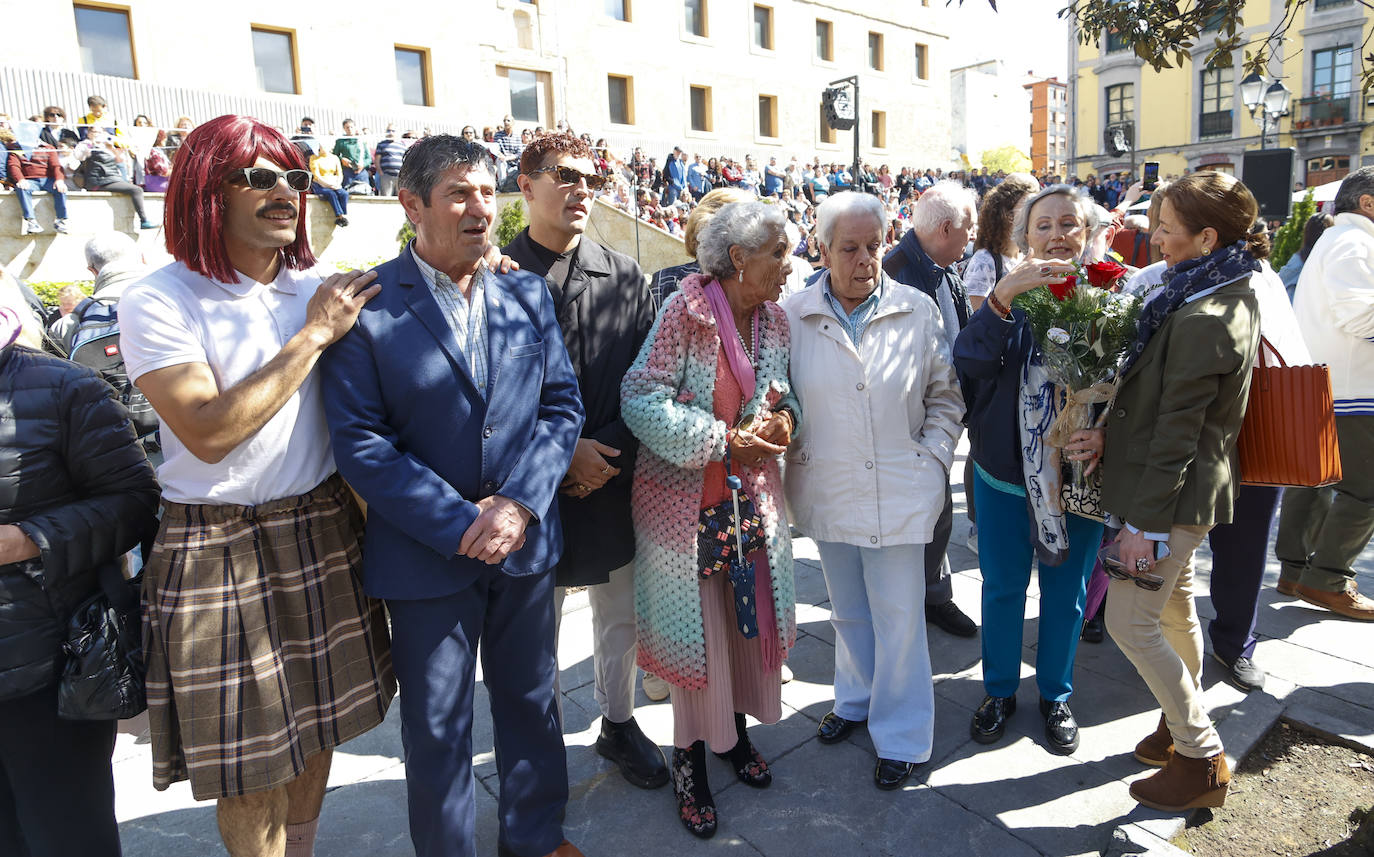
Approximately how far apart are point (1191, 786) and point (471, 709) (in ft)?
7.50

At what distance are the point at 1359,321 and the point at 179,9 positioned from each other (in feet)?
84.3

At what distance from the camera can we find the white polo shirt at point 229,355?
6.26ft

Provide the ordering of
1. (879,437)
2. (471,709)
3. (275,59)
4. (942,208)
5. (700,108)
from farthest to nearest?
(700,108)
(275,59)
(942,208)
(879,437)
(471,709)

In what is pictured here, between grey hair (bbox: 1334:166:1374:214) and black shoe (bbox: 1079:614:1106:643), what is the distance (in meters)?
2.32

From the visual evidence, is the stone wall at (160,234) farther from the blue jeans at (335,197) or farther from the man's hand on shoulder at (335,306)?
the man's hand on shoulder at (335,306)

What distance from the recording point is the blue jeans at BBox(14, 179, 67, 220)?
1304cm

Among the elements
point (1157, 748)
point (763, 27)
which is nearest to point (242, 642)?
point (1157, 748)

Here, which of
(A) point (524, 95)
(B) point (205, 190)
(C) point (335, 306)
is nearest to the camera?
(B) point (205, 190)

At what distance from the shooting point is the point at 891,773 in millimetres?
2924

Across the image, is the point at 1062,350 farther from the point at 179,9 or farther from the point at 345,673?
the point at 179,9

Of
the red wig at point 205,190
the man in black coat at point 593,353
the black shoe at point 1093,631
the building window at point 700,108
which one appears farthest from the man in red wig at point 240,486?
the building window at point 700,108

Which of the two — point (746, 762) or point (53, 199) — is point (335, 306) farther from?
point (53, 199)

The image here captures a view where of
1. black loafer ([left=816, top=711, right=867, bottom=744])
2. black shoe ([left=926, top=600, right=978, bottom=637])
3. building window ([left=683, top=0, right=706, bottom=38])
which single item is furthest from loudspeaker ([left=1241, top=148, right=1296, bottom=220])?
building window ([left=683, top=0, right=706, bottom=38])

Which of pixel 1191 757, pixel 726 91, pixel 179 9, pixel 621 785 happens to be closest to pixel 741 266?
pixel 621 785
